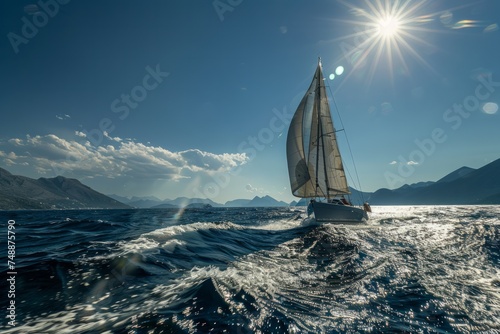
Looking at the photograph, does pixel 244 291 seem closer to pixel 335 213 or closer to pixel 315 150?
pixel 335 213

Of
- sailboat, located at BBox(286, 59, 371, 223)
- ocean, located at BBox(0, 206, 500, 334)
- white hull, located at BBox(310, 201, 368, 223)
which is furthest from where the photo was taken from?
sailboat, located at BBox(286, 59, 371, 223)

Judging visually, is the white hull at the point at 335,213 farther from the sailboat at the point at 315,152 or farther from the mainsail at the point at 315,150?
the mainsail at the point at 315,150

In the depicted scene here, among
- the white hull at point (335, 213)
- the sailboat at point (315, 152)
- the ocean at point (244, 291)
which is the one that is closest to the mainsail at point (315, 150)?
the sailboat at point (315, 152)

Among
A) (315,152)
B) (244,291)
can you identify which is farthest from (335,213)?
(244,291)

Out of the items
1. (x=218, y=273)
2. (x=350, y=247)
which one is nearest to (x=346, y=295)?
(x=218, y=273)

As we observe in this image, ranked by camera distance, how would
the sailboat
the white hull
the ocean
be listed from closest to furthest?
1. the ocean
2. the white hull
3. the sailboat

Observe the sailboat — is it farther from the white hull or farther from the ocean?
the ocean

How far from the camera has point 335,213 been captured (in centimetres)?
2327

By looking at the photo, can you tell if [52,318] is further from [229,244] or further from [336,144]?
[336,144]

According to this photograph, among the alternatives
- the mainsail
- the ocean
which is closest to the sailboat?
the mainsail

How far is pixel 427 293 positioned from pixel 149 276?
26.1 feet

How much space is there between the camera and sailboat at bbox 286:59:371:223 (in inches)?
1101

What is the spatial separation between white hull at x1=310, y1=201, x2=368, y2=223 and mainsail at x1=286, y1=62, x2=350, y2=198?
3626 mm

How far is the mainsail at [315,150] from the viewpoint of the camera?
92.2 feet
